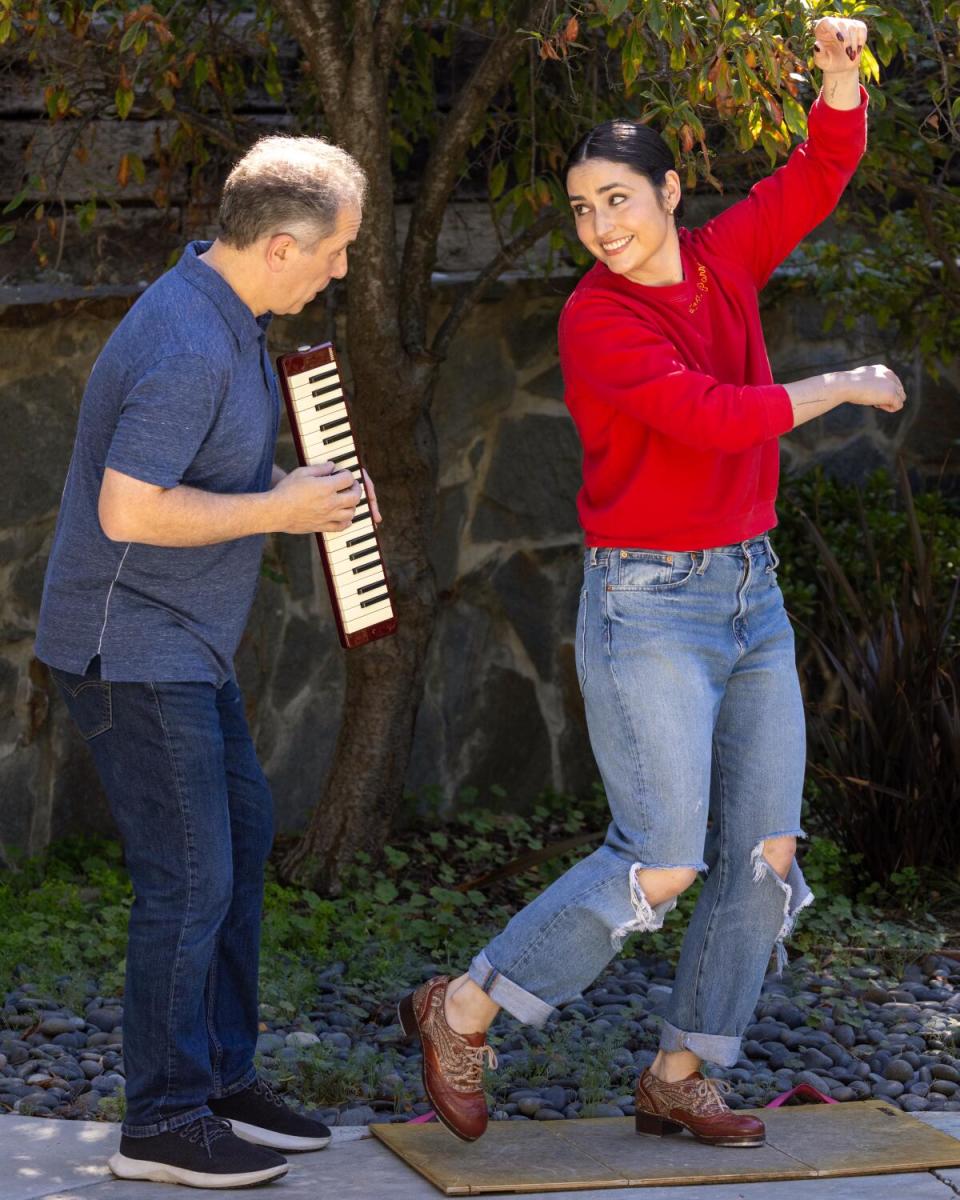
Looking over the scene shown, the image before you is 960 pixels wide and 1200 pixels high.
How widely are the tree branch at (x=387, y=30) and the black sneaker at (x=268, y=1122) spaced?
2771 millimetres

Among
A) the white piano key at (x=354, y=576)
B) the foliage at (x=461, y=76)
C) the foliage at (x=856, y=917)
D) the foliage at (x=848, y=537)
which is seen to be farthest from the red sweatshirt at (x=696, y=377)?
the foliage at (x=848, y=537)

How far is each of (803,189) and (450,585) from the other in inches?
112

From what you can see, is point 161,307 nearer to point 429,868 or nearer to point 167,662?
point 167,662

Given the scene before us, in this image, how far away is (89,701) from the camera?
298 centimetres

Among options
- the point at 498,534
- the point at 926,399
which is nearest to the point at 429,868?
the point at 498,534

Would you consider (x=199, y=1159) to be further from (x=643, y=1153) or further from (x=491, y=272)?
(x=491, y=272)

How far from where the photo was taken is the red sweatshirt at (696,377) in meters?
2.95

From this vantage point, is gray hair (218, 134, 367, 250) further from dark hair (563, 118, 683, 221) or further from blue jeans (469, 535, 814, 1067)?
blue jeans (469, 535, 814, 1067)

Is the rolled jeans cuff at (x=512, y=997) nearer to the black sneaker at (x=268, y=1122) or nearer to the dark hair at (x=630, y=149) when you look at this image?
the black sneaker at (x=268, y=1122)

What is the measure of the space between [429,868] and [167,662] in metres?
2.61

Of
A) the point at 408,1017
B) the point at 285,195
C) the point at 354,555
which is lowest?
the point at 408,1017

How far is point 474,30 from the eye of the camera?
5.38m

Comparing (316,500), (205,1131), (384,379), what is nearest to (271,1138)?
(205,1131)

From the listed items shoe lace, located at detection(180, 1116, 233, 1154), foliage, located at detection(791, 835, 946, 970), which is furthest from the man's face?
foliage, located at detection(791, 835, 946, 970)
